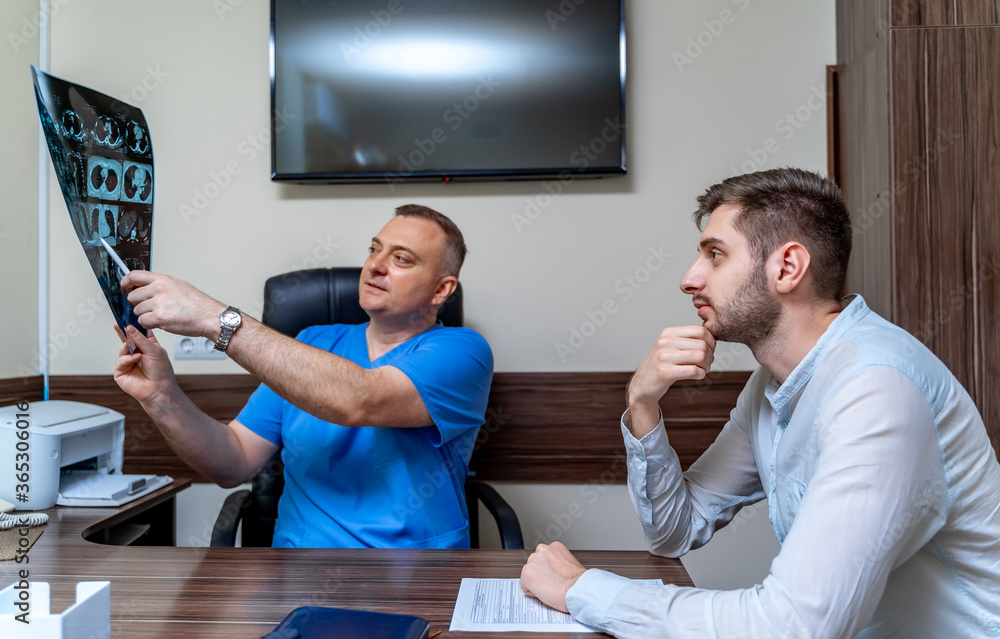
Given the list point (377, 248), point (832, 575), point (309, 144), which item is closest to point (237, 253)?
point (309, 144)

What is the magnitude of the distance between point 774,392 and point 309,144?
1.70m

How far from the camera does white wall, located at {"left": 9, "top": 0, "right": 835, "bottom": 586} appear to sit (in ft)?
7.59

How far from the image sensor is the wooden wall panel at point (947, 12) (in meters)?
1.96

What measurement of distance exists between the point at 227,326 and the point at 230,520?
0.56 metres

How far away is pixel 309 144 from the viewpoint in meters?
A: 2.34

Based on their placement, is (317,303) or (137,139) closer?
(137,139)

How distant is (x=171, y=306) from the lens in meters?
1.32

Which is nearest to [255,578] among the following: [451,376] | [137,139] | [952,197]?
[451,376]

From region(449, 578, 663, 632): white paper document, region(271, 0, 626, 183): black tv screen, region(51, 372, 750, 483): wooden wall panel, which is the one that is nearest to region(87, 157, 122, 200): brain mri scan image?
region(449, 578, 663, 632): white paper document

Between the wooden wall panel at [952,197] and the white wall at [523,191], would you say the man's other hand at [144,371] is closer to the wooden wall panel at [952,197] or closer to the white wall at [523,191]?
the white wall at [523,191]

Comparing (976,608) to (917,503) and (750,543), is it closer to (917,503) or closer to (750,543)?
(917,503)

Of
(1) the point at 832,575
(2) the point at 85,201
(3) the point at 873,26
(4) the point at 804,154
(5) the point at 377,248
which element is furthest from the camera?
(4) the point at 804,154

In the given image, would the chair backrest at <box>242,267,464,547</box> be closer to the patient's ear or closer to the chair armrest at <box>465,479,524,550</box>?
the chair armrest at <box>465,479,524,550</box>

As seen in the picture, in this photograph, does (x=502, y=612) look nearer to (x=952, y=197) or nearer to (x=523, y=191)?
(x=523, y=191)
